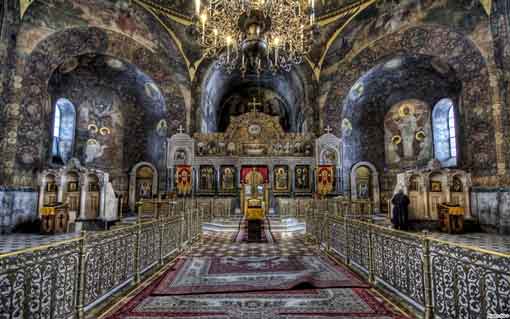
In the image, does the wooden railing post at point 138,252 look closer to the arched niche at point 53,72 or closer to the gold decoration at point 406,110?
the arched niche at point 53,72

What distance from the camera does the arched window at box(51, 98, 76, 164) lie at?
593 inches

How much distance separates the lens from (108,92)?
1675 cm

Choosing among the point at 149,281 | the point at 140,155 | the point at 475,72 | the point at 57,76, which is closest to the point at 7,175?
the point at 57,76

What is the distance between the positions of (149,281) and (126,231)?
91cm

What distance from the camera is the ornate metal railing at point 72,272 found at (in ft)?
7.25

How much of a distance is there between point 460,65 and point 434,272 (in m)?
12.4

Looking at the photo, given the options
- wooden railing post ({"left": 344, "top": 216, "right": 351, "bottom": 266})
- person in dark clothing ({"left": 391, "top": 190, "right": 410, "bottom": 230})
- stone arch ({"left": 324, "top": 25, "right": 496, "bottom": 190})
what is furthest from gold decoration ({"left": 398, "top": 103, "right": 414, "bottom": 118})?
wooden railing post ({"left": 344, "top": 216, "right": 351, "bottom": 266})

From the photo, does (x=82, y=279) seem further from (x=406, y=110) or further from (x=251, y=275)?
(x=406, y=110)

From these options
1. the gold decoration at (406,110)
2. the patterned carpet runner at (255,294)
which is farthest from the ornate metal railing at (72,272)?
the gold decoration at (406,110)

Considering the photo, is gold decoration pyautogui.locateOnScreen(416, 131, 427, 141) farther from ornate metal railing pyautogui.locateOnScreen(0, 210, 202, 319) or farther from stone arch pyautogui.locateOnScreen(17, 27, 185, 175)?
ornate metal railing pyautogui.locateOnScreen(0, 210, 202, 319)

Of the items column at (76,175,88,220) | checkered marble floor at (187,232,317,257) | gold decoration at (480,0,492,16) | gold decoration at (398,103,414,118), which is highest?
gold decoration at (480,0,492,16)

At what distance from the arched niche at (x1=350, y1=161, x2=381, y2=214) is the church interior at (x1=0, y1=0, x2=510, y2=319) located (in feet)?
0.30

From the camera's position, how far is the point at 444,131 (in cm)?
1547

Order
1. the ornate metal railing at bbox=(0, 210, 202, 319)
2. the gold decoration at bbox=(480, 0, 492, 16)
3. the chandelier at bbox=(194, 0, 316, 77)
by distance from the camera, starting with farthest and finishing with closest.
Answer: the gold decoration at bbox=(480, 0, 492, 16), the chandelier at bbox=(194, 0, 316, 77), the ornate metal railing at bbox=(0, 210, 202, 319)
